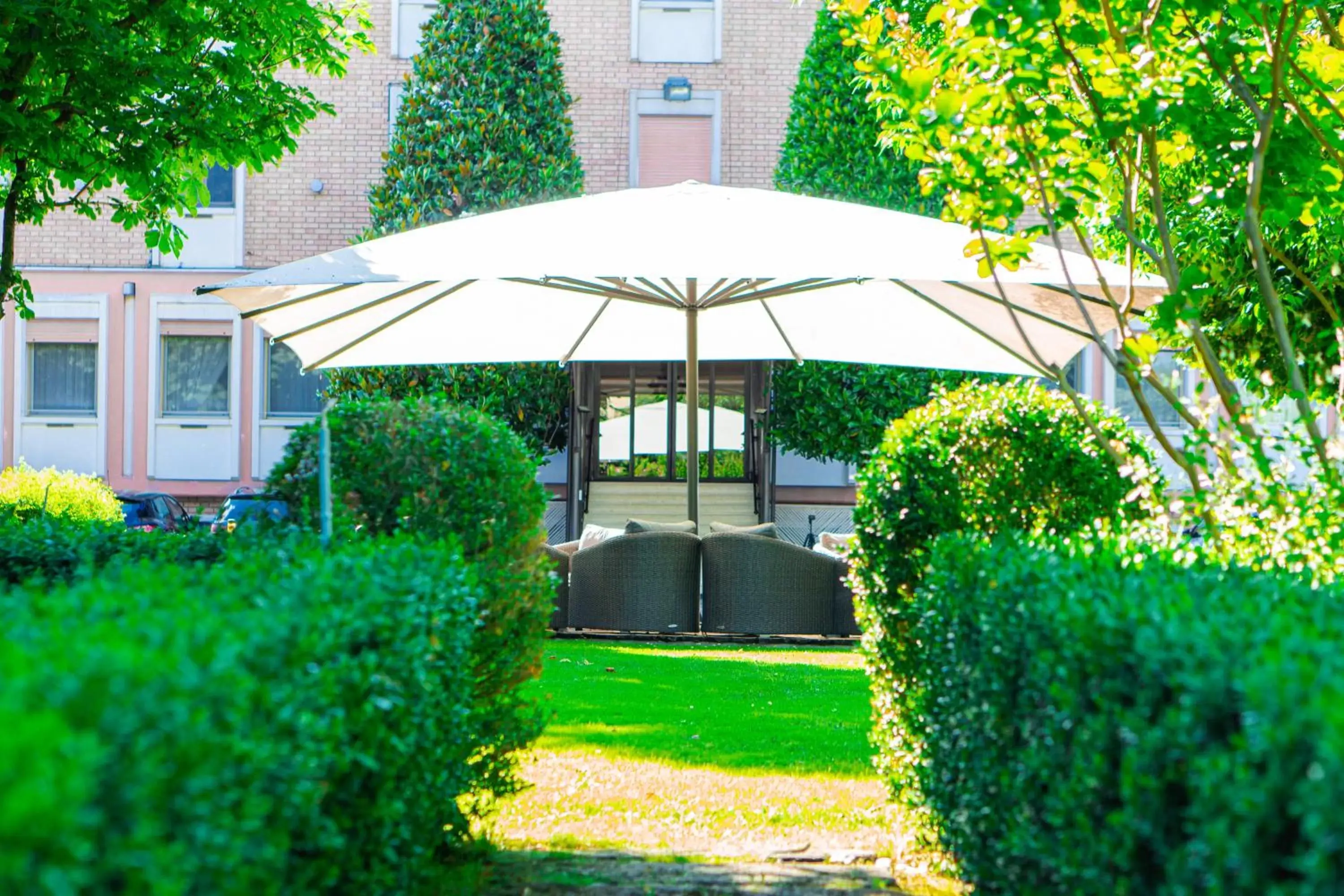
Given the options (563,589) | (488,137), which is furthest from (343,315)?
(488,137)

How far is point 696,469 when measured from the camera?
35.4ft

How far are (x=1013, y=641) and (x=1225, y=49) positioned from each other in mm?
3575

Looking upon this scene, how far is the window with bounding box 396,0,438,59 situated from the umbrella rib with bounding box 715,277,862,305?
15411 mm

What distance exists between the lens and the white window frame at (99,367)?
75.8 feet

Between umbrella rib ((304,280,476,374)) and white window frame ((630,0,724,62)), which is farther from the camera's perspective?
white window frame ((630,0,724,62))

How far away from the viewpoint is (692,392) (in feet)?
35.1

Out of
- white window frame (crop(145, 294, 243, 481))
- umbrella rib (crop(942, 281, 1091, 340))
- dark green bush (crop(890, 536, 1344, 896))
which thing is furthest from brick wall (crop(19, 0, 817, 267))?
dark green bush (crop(890, 536, 1344, 896))

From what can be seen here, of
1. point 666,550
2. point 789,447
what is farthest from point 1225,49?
point 789,447

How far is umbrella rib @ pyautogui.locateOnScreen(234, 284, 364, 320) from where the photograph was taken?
815 cm

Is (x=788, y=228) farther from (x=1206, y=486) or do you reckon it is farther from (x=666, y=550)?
(x=666, y=550)

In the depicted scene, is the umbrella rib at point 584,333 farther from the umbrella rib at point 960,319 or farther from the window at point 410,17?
the window at point 410,17

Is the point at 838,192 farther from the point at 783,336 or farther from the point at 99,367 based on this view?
the point at 99,367

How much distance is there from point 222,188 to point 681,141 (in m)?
8.30

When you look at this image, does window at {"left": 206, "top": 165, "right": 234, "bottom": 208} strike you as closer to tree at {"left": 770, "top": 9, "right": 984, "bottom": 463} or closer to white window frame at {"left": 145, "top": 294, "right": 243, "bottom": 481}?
white window frame at {"left": 145, "top": 294, "right": 243, "bottom": 481}
